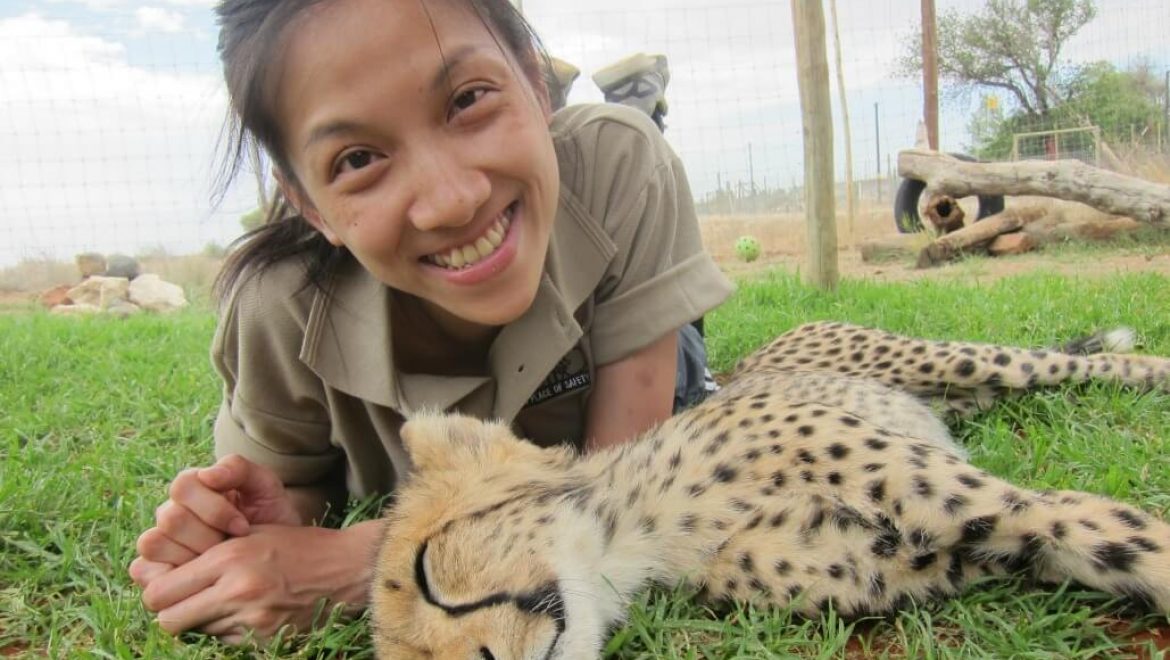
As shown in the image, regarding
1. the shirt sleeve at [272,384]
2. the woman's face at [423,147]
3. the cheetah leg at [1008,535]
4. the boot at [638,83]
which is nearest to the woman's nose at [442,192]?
the woman's face at [423,147]

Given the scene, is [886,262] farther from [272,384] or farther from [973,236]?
[272,384]

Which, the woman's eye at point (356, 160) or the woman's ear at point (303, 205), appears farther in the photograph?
the woman's ear at point (303, 205)

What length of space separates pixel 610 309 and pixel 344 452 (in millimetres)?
768

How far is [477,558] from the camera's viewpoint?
52.8 inches

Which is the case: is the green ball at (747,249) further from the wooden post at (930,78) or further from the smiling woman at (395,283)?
the smiling woman at (395,283)

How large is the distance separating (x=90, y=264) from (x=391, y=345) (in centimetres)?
1122

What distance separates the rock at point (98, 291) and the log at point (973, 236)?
857 cm

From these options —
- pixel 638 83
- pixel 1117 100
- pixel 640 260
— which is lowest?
pixel 640 260

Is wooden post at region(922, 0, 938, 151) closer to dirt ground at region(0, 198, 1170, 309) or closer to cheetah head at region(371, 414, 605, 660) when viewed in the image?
dirt ground at region(0, 198, 1170, 309)

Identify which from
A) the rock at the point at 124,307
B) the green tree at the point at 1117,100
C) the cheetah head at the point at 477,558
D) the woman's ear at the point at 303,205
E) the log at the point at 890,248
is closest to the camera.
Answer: the cheetah head at the point at 477,558

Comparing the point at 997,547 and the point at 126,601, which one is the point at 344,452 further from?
the point at 997,547

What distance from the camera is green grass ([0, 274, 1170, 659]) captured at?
4.37 feet

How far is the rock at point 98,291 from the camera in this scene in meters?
10.0

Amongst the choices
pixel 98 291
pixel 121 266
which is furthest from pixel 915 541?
pixel 121 266
